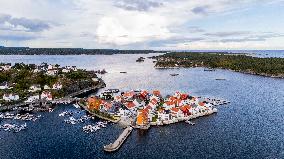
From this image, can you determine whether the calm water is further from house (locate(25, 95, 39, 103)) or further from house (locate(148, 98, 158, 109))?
house (locate(148, 98, 158, 109))

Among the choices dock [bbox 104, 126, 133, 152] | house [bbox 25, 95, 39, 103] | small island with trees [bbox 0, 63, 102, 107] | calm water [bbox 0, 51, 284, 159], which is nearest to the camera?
calm water [bbox 0, 51, 284, 159]

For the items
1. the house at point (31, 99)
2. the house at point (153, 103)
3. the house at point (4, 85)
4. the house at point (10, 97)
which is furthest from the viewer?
the house at point (4, 85)

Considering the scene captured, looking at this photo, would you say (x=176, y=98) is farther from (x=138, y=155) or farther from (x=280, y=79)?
(x=280, y=79)

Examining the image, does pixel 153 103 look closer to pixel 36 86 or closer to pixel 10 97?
pixel 10 97

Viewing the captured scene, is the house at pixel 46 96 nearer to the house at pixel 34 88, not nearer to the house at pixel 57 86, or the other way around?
the house at pixel 34 88

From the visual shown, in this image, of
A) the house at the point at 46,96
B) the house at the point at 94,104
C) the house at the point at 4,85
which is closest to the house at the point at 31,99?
the house at the point at 46,96

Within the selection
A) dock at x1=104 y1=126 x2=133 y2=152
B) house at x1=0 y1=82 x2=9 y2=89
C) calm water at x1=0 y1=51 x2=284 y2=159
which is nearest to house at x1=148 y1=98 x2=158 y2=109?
calm water at x1=0 y1=51 x2=284 y2=159

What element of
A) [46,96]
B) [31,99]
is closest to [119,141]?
[46,96]

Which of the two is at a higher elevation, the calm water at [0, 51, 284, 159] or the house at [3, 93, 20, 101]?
the house at [3, 93, 20, 101]
